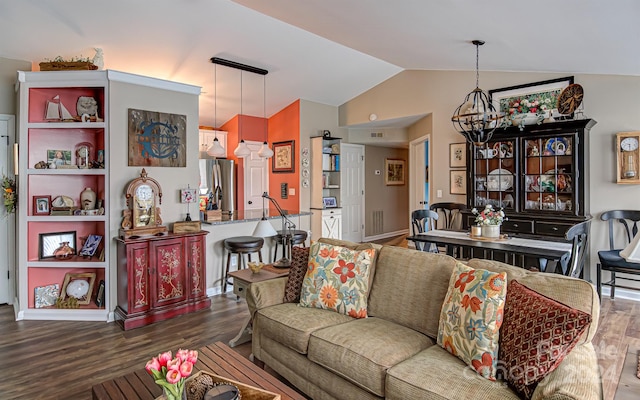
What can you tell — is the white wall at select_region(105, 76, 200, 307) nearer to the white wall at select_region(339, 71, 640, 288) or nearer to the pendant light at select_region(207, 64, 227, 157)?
the pendant light at select_region(207, 64, 227, 157)

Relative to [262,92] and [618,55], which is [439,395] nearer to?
[618,55]

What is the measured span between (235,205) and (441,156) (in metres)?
3.86

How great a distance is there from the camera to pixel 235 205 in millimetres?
7242

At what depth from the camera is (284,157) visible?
23.8ft

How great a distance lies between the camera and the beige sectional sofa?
63.7 inches

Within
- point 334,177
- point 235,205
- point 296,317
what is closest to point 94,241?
point 296,317

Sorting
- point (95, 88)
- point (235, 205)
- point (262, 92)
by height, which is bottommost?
point (235, 205)

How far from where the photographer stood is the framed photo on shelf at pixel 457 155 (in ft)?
18.6

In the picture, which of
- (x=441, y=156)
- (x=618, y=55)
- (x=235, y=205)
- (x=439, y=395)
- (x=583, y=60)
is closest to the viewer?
(x=439, y=395)

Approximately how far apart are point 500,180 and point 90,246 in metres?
5.00

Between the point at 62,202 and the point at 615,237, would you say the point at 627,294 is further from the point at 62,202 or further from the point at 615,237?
the point at 62,202

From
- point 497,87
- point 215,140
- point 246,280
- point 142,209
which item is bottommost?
point 246,280

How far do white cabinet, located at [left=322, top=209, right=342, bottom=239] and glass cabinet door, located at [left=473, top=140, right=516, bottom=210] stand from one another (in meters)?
2.64

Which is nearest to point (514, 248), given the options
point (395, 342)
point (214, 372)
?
point (395, 342)
